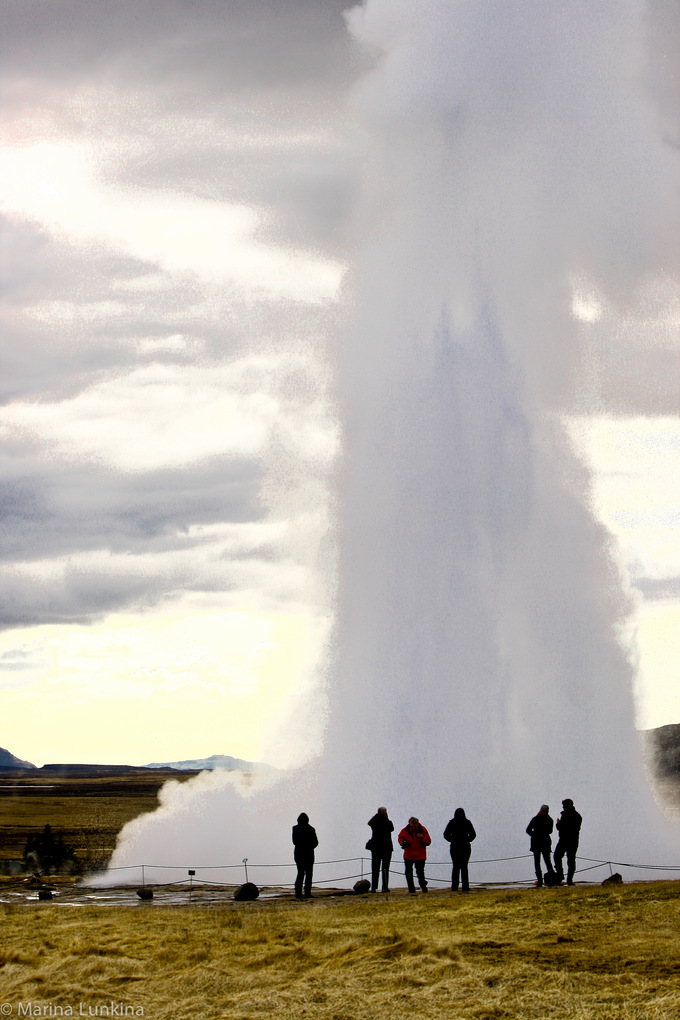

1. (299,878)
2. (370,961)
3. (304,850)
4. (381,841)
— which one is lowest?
(370,961)

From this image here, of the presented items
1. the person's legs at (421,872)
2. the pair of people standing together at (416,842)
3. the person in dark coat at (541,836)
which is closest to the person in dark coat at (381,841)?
the pair of people standing together at (416,842)

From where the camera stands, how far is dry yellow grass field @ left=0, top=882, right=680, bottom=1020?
1223cm

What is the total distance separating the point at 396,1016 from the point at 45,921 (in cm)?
943

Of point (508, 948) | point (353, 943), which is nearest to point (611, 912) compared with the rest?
point (508, 948)

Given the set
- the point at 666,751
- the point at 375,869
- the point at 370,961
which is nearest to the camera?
the point at 370,961

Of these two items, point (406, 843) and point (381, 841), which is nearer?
point (406, 843)

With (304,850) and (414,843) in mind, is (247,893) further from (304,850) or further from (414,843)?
(414,843)

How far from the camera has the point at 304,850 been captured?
2139 cm

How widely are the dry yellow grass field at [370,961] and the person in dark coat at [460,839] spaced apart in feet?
5.82

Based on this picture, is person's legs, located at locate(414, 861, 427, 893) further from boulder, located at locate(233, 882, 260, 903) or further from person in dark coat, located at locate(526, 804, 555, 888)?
boulder, located at locate(233, 882, 260, 903)

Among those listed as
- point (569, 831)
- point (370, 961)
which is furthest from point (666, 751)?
point (370, 961)

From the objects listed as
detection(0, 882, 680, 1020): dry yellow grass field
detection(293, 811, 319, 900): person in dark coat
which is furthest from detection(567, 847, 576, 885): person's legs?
detection(293, 811, 319, 900): person in dark coat

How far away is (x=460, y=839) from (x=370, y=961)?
23.3 ft

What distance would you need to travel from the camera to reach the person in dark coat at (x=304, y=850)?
69.4ft
